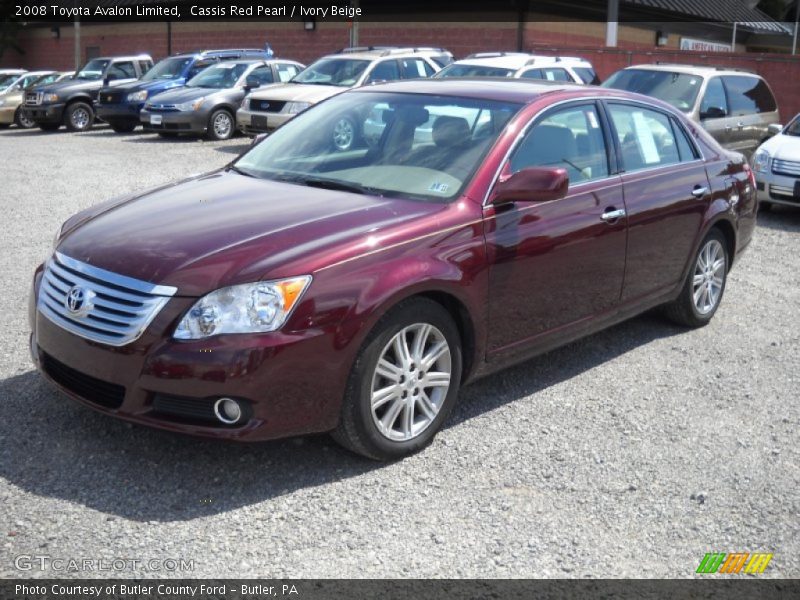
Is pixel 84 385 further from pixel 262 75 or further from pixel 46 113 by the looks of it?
pixel 46 113

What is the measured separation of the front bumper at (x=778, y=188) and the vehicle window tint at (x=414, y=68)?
8.07 metres

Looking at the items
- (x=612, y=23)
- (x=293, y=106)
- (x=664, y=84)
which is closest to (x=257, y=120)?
(x=293, y=106)

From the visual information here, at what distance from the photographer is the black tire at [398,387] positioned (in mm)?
4129

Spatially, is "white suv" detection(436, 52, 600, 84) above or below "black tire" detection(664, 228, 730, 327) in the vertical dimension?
above

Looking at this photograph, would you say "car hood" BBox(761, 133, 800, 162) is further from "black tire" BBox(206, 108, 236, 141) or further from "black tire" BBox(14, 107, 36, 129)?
"black tire" BBox(14, 107, 36, 129)

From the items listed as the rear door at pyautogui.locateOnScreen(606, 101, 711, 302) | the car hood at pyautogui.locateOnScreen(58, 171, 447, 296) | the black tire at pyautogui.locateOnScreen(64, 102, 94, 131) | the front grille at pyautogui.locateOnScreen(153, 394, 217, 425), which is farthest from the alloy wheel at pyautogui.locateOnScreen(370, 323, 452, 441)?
the black tire at pyautogui.locateOnScreen(64, 102, 94, 131)

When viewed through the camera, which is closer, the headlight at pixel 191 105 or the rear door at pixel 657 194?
the rear door at pixel 657 194

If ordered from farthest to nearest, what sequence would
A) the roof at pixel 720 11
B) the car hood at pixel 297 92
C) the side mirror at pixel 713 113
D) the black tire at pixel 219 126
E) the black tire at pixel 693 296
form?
1. the roof at pixel 720 11
2. the black tire at pixel 219 126
3. the car hood at pixel 297 92
4. the side mirror at pixel 713 113
5. the black tire at pixel 693 296

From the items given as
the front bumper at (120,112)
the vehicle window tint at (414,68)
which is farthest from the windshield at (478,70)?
the front bumper at (120,112)

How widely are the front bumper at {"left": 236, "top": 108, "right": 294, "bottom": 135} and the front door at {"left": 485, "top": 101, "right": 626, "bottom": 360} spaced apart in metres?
11.7

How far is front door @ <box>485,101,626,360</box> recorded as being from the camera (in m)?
4.79

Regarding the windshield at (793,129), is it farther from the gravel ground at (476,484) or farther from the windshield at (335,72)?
the windshield at (335,72)

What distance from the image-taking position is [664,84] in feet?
45.0

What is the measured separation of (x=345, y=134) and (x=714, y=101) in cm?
967
